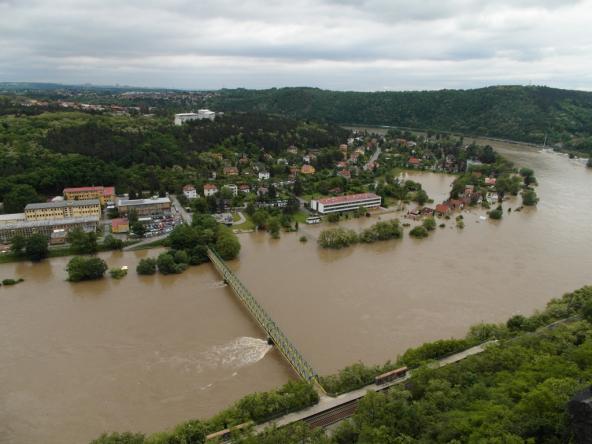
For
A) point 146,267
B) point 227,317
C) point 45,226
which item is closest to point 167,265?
point 146,267

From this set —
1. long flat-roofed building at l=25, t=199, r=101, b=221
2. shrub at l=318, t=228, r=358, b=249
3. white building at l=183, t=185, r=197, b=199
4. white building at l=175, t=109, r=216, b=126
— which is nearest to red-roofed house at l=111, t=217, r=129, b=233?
long flat-roofed building at l=25, t=199, r=101, b=221

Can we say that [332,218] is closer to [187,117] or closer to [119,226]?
[119,226]

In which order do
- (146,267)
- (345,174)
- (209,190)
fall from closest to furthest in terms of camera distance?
(146,267) < (209,190) < (345,174)

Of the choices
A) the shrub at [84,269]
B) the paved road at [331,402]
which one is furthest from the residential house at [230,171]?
the paved road at [331,402]

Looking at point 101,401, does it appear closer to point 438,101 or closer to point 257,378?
point 257,378

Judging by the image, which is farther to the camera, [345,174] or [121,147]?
[345,174]

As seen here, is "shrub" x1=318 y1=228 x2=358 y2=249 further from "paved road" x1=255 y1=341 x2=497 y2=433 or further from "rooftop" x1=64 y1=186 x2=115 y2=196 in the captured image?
"rooftop" x1=64 y1=186 x2=115 y2=196


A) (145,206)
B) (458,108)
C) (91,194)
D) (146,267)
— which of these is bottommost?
(146,267)

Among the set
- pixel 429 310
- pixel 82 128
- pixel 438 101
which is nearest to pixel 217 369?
pixel 429 310
